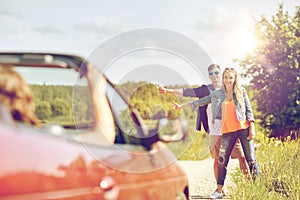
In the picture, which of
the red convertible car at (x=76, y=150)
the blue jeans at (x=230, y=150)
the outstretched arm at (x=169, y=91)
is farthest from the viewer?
the blue jeans at (x=230, y=150)

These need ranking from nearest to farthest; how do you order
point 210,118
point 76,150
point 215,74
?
point 76,150
point 215,74
point 210,118

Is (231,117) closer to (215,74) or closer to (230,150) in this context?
(230,150)

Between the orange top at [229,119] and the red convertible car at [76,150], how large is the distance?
6.23 feet

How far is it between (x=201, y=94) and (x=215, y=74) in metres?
0.18

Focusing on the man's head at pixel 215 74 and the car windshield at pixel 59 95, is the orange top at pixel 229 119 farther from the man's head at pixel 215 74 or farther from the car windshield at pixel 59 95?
the car windshield at pixel 59 95

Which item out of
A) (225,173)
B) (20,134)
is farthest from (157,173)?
(225,173)

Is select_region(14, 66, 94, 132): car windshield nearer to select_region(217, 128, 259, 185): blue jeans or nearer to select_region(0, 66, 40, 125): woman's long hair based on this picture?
select_region(0, 66, 40, 125): woman's long hair

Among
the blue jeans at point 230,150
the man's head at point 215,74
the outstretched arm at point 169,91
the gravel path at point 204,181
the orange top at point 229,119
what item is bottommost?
the gravel path at point 204,181

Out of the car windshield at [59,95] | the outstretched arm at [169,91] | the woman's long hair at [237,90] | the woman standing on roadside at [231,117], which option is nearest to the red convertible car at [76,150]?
the car windshield at [59,95]

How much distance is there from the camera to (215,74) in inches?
169

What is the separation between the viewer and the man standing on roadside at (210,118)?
424 cm

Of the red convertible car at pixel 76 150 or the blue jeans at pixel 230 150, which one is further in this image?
the blue jeans at pixel 230 150

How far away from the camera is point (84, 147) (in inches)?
65.6

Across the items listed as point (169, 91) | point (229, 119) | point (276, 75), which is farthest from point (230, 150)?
point (276, 75)
